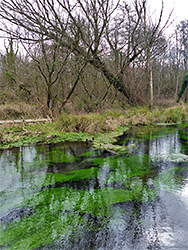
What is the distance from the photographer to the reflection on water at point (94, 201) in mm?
2105

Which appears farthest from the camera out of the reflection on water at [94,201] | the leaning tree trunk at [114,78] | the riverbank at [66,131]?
the leaning tree trunk at [114,78]

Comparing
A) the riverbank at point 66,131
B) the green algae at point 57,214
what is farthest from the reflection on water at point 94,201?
the riverbank at point 66,131

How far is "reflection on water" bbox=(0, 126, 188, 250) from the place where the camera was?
2105mm

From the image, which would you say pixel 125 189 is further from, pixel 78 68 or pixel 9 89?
pixel 9 89

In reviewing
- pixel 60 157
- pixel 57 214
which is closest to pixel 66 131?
pixel 60 157

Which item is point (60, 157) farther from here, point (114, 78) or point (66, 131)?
point (114, 78)

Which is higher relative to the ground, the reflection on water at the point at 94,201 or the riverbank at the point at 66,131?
the riverbank at the point at 66,131

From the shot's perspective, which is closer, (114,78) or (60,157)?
(60,157)

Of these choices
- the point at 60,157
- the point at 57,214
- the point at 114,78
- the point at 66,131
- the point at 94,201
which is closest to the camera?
the point at 57,214

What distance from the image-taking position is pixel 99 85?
1080 cm

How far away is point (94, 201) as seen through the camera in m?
2.86

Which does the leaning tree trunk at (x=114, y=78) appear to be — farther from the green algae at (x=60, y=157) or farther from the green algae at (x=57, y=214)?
the green algae at (x=57, y=214)

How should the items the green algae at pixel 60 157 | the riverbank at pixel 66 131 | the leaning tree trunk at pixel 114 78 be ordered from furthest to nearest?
the leaning tree trunk at pixel 114 78
the riverbank at pixel 66 131
the green algae at pixel 60 157

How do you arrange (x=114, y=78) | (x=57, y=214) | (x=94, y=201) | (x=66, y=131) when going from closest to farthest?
1. (x=57, y=214)
2. (x=94, y=201)
3. (x=66, y=131)
4. (x=114, y=78)
